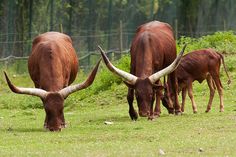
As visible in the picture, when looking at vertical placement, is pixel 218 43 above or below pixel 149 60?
below

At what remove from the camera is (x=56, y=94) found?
14.7m

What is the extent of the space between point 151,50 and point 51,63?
2358mm

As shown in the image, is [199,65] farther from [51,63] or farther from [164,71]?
[51,63]

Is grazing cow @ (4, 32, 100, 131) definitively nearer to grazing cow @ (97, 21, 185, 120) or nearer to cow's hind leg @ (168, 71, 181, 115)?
grazing cow @ (97, 21, 185, 120)

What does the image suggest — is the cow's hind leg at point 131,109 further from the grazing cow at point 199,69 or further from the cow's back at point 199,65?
the cow's back at point 199,65

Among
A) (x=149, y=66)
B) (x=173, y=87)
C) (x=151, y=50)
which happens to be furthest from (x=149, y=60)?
(x=173, y=87)

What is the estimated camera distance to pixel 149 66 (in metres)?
16.4

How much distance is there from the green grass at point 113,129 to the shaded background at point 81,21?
8531mm

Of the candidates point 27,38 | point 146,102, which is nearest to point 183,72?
point 146,102

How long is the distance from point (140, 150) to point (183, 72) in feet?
23.1

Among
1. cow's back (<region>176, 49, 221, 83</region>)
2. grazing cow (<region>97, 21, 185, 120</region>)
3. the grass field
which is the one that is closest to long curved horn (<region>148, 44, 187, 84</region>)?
grazing cow (<region>97, 21, 185, 120</region>)

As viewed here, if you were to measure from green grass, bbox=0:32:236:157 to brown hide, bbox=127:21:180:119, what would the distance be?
40 centimetres

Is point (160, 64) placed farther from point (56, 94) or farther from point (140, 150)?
point (140, 150)

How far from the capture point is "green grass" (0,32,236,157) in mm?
11639
